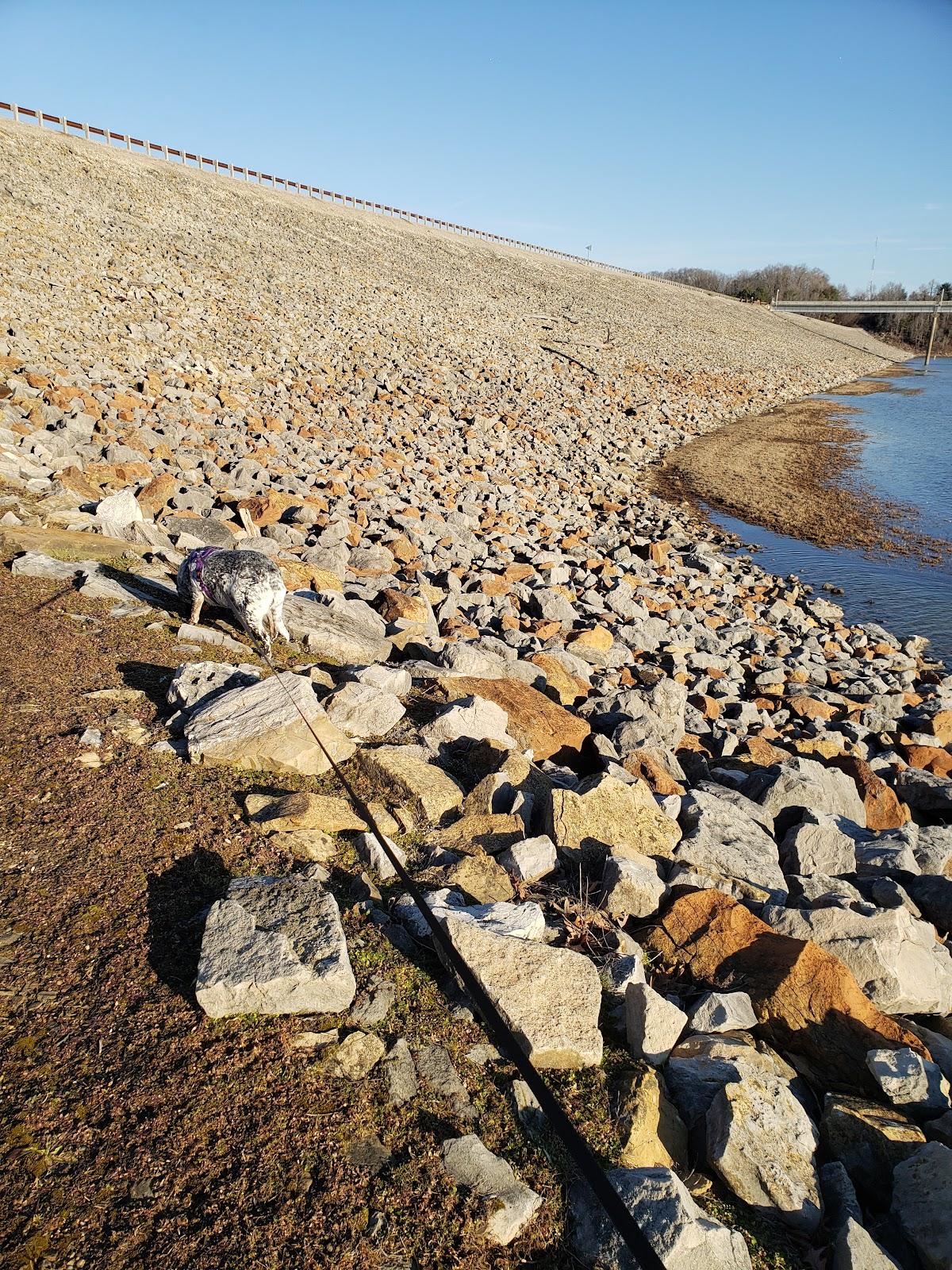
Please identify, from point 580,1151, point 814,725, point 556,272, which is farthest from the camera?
point 556,272

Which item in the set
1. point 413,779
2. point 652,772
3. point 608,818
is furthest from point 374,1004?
Answer: point 652,772

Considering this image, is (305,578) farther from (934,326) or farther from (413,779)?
(934,326)

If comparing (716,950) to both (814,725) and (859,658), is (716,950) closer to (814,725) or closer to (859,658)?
(814,725)

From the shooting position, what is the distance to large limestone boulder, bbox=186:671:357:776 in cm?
438

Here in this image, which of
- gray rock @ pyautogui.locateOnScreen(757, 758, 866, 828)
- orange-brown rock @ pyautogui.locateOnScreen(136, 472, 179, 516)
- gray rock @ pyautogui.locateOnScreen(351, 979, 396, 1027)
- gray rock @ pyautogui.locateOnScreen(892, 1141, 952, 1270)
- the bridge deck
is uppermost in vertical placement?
the bridge deck

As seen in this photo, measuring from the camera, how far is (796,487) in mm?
22406

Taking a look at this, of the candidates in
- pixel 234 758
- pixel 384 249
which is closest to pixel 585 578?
pixel 234 758

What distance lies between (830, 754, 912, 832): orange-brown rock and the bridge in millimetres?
78972

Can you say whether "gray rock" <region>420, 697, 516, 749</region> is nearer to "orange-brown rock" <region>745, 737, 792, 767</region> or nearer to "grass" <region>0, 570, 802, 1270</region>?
"grass" <region>0, 570, 802, 1270</region>

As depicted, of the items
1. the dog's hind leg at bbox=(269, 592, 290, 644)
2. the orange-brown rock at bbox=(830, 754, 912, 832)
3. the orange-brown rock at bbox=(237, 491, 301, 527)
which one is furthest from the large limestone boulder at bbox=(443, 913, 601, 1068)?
the orange-brown rock at bbox=(237, 491, 301, 527)

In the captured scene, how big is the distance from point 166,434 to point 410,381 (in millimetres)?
10941

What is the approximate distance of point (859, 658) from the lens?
38.4 ft

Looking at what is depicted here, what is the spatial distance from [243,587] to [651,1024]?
13.9ft

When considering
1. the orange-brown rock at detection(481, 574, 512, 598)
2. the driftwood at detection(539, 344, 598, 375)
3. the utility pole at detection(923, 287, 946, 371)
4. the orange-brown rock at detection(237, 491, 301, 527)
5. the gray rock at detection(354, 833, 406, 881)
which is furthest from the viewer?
the utility pole at detection(923, 287, 946, 371)
